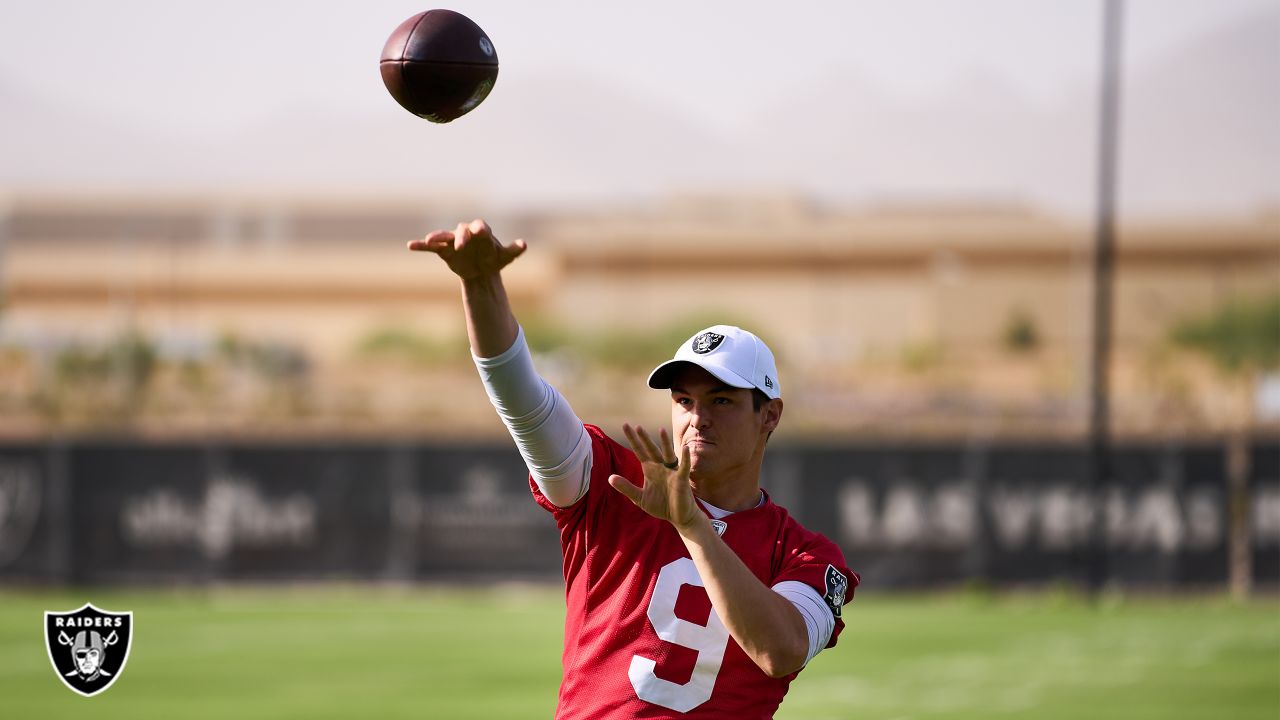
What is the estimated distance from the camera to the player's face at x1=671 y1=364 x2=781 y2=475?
171 inches

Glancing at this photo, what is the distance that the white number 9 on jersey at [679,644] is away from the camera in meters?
4.29

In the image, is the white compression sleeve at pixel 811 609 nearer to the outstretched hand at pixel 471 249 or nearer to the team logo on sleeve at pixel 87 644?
the outstretched hand at pixel 471 249

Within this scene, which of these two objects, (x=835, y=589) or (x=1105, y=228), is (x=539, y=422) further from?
(x=1105, y=228)

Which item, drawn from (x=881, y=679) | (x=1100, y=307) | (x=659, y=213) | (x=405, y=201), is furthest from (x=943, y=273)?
(x=881, y=679)

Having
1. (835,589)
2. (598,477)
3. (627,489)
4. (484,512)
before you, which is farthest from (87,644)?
(484,512)

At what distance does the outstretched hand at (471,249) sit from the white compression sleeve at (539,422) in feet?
0.72

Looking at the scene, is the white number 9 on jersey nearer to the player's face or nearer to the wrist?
the player's face

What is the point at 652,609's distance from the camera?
4.34 metres

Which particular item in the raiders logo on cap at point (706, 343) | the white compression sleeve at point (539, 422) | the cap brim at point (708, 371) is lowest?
the white compression sleeve at point (539, 422)

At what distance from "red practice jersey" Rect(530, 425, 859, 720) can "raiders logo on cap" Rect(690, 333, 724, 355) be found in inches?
15.7

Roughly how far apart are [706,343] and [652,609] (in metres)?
0.72

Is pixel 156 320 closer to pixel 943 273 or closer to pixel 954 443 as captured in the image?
pixel 943 273

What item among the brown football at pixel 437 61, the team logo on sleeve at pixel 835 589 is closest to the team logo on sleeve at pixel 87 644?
the brown football at pixel 437 61

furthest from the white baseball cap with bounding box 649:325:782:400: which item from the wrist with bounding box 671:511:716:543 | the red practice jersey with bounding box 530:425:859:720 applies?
the wrist with bounding box 671:511:716:543
